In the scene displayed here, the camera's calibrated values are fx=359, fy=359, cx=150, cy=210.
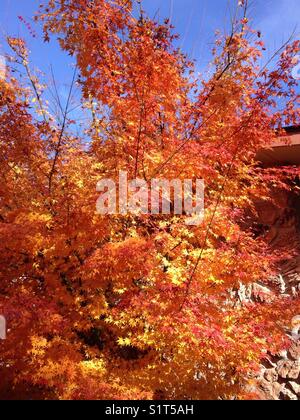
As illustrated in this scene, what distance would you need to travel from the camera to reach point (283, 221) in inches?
609

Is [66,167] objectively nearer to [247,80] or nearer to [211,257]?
[211,257]

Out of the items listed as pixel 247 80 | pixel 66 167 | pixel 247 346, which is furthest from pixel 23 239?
pixel 247 80

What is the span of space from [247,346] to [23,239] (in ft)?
15.2
